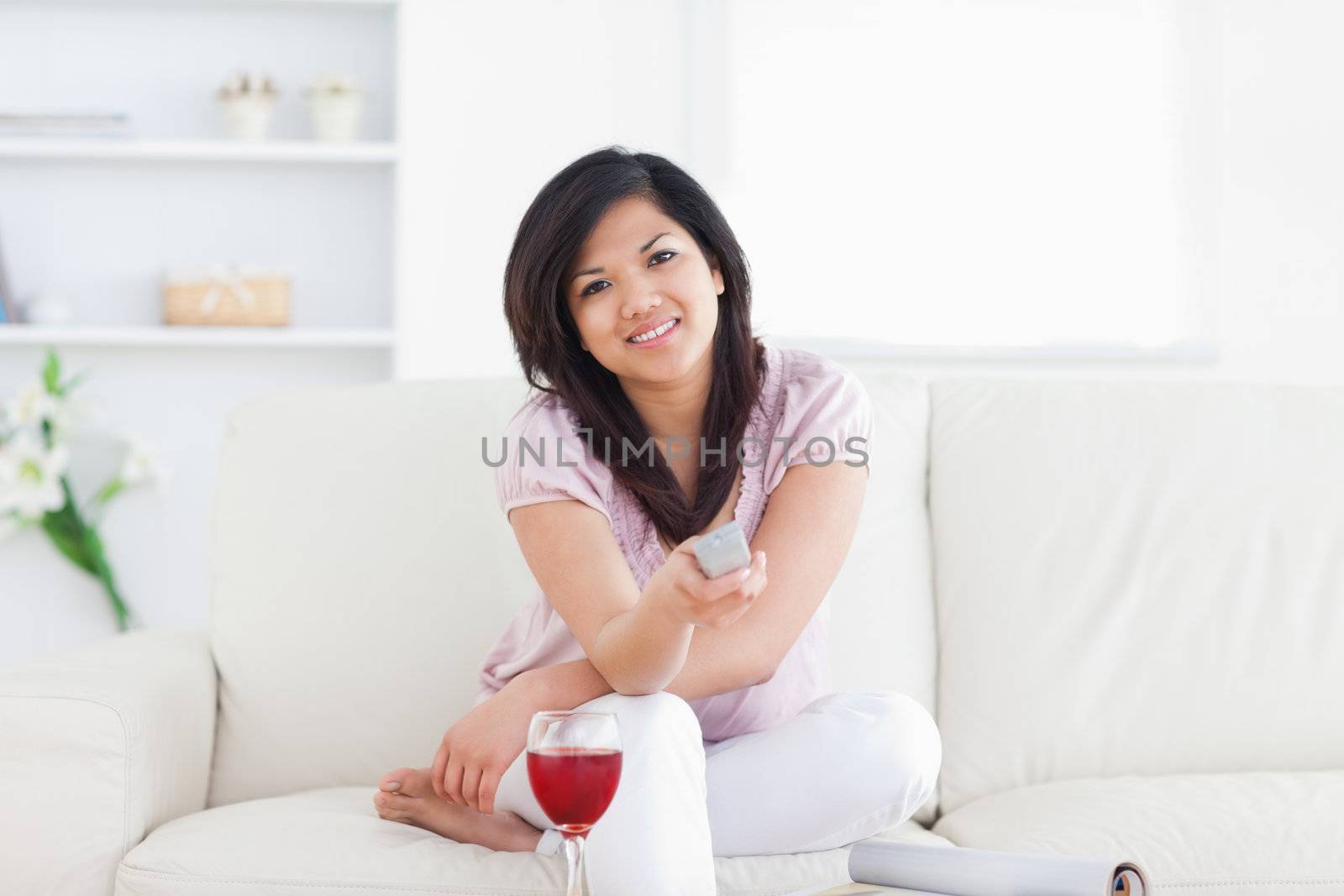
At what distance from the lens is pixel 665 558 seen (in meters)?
1.52

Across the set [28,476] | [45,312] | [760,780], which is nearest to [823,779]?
[760,780]

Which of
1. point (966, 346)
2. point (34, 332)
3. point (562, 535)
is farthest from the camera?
point (966, 346)

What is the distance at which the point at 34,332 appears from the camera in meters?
3.12

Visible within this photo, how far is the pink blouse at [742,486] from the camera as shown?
1.49 metres

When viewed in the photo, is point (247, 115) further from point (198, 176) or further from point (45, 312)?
point (45, 312)

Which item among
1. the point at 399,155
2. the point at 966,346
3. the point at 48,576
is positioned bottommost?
the point at 48,576

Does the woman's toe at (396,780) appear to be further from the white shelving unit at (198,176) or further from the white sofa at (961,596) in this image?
the white shelving unit at (198,176)

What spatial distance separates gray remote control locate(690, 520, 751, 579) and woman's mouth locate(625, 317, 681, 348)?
46 cm

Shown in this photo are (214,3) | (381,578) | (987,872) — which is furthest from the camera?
(214,3)

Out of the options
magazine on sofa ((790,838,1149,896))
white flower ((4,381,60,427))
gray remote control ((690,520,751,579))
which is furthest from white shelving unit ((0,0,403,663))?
magazine on sofa ((790,838,1149,896))

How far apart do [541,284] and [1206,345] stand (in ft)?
7.98

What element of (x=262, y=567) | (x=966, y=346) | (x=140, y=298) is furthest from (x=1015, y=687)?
(x=140, y=298)

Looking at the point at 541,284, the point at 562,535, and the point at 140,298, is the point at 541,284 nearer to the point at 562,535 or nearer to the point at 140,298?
the point at 562,535

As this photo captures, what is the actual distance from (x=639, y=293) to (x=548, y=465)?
0.73ft
